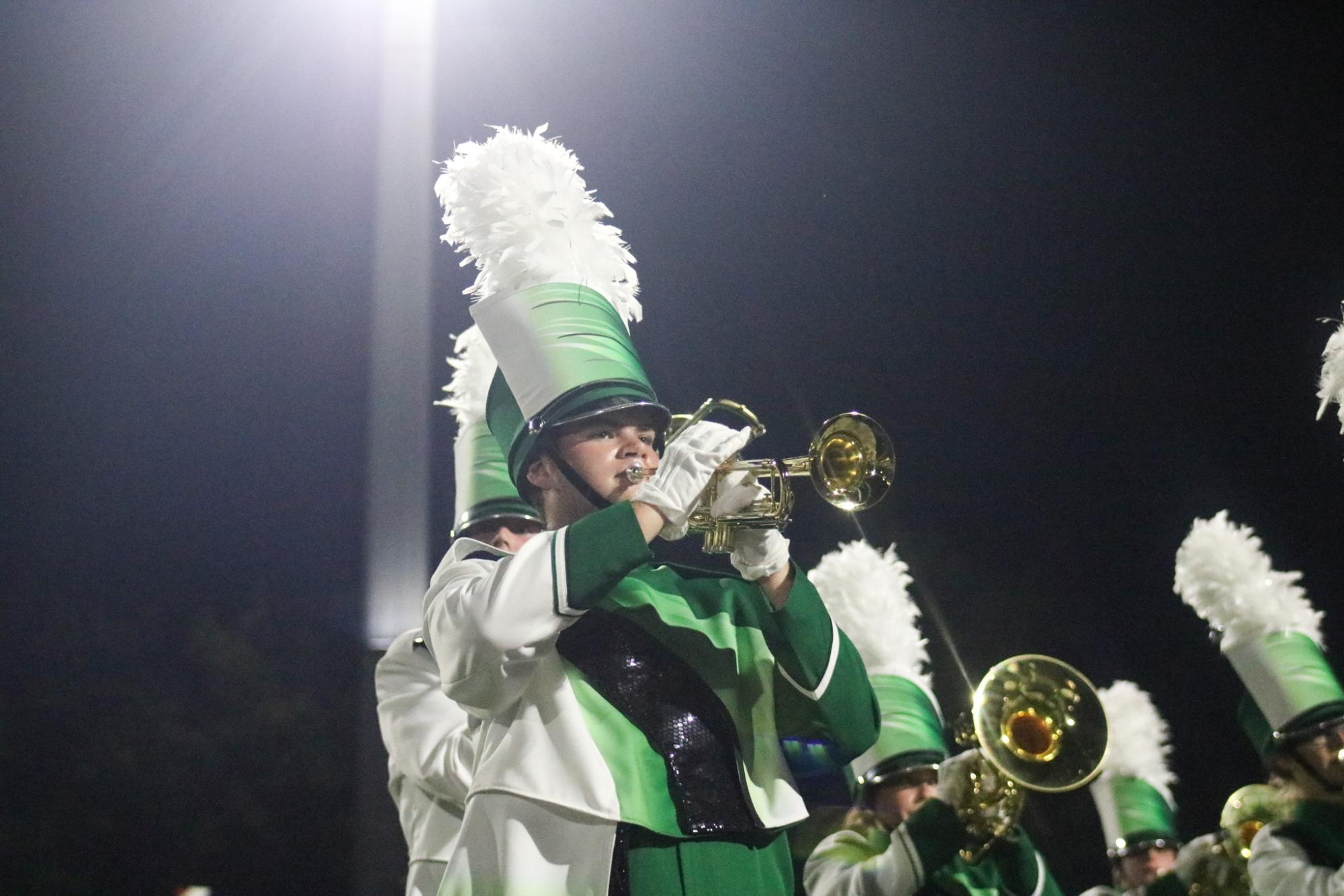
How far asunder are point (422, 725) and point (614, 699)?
1357 mm

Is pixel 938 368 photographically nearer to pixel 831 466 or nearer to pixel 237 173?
pixel 237 173

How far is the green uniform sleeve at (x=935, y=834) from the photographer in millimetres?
3486

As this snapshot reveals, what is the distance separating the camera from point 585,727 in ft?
7.33

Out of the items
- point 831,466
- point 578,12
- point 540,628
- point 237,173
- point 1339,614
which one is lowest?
point 540,628

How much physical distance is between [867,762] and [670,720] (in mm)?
2465

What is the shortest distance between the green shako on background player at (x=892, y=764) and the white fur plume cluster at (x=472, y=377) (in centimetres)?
162

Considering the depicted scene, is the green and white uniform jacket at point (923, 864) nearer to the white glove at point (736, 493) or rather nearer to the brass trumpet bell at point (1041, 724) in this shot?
the brass trumpet bell at point (1041, 724)

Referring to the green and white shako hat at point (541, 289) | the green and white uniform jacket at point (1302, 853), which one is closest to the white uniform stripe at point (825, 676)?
the green and white shako hat at point (541, 289)

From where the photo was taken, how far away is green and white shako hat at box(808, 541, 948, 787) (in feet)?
14.8

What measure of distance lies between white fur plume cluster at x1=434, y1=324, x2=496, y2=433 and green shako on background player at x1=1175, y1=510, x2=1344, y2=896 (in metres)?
3.10

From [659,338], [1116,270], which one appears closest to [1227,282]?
[1116,270]

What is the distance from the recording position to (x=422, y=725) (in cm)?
348

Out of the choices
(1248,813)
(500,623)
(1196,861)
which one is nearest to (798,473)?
(500,623)

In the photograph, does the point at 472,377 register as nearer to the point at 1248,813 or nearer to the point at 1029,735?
the point at 1029,735
